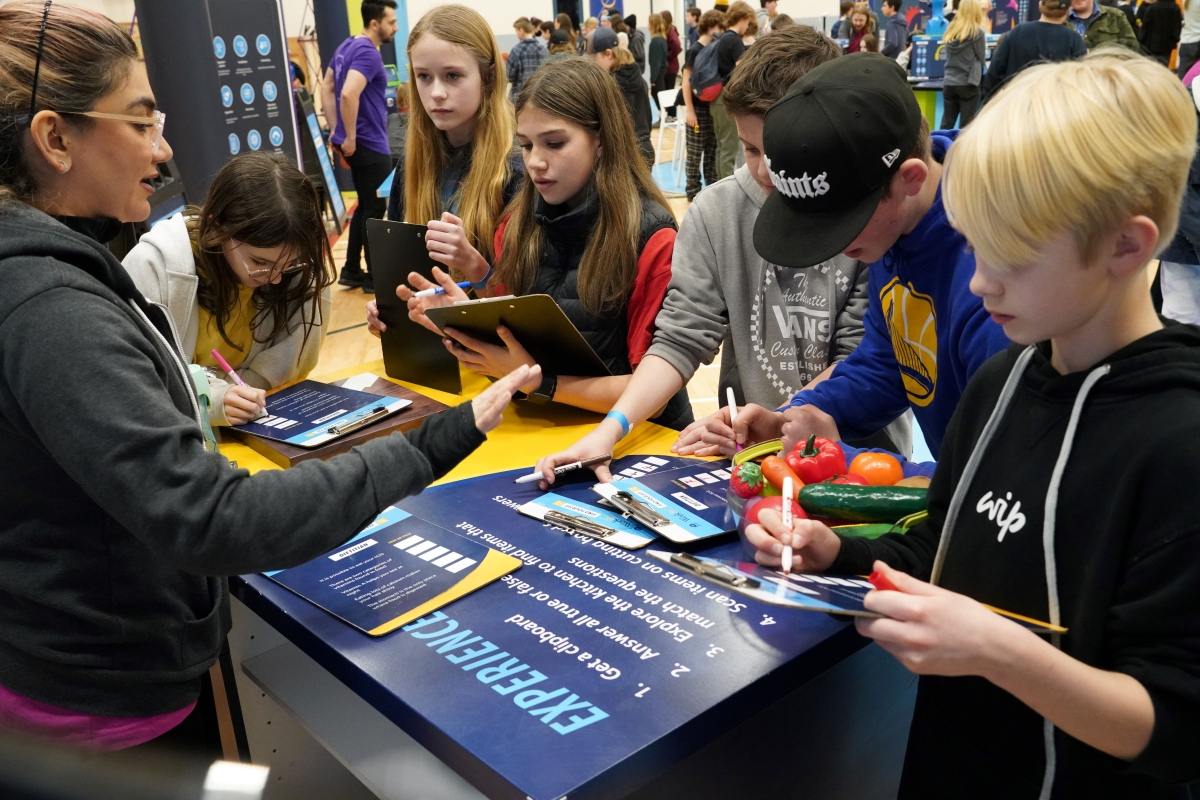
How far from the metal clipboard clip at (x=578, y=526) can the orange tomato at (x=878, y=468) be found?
1.40 ft

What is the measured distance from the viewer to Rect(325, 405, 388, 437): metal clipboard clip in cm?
205

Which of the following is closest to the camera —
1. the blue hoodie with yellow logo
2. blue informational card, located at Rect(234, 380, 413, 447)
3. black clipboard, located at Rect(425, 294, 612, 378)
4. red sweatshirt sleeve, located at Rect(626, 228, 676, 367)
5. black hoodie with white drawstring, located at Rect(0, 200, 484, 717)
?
black hoodie with white drawstring, located at Rect(0, 200, 484, 717)

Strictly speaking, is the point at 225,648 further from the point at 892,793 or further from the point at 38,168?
the point at 892,793

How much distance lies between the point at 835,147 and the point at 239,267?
1.48 meters

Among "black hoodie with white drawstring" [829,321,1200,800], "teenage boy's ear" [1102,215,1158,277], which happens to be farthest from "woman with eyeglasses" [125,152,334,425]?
"teenage boy's ear" [1102,215,1158,277]

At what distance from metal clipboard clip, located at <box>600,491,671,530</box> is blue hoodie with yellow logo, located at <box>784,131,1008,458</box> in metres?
0.49

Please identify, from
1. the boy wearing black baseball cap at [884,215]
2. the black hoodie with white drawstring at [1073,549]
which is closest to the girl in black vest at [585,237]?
the boy wearing black baseball cap at [884,215]

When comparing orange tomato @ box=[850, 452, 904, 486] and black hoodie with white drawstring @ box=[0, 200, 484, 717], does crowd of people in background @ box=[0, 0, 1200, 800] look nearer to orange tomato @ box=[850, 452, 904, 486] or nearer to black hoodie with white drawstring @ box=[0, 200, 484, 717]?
black hoodie with white drawstring @ box=[0, 200, 484, 717]

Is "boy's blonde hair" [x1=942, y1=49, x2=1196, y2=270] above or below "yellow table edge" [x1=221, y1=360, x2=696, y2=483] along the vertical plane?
above

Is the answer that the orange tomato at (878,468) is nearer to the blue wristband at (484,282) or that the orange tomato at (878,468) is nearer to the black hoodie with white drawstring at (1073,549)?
the black hoodie with white drawstring at (1073,549)

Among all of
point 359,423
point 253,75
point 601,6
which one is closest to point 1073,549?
point 359,423

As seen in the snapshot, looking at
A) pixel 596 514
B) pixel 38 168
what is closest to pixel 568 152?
pixel 596 514

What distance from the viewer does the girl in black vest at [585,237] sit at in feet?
7.30

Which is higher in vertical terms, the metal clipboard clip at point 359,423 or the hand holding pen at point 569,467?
the metal clipboard clip at point 359,423
